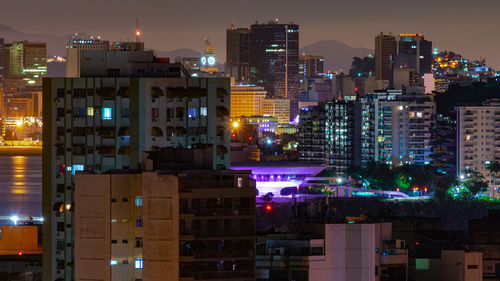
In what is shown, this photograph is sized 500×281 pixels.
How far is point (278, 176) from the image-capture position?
3442 inches

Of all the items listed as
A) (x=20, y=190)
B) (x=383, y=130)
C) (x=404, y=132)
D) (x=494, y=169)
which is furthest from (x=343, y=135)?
(x=20, y=190)

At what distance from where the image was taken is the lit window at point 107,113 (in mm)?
36938

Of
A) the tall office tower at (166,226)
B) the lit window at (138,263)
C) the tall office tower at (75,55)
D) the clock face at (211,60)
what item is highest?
the clock face at (211,60)

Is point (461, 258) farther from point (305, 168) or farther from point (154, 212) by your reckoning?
point (305, 168)

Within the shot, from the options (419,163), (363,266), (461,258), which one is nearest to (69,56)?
(461,258)

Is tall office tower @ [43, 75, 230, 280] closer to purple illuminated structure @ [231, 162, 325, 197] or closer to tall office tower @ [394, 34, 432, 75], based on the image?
purple illuminated structure @ [231, 162, 325, 197]

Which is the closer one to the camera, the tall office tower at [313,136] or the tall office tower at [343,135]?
the tall office tower at [343,135]

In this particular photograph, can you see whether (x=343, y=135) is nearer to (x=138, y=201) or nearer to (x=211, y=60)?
(x=211, y=60)

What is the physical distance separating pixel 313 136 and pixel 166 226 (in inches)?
3920

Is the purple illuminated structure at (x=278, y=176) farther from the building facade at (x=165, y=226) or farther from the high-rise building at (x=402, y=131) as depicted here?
the building facade at (x=165, y=226)

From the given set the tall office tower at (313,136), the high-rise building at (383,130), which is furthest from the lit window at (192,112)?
the tall office tower at (313,136)

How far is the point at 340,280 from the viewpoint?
101 feet

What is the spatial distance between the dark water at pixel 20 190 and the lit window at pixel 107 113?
5111cm

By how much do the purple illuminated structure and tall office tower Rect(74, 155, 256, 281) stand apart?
56828mm
